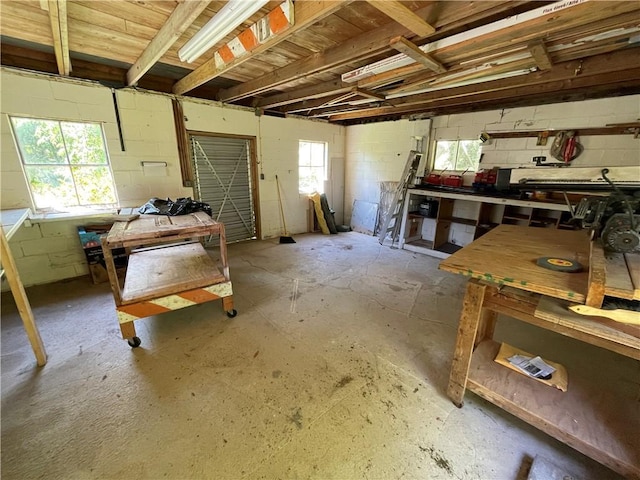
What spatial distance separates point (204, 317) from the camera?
99.7 inches

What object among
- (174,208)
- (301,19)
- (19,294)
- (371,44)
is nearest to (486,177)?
(371,44)

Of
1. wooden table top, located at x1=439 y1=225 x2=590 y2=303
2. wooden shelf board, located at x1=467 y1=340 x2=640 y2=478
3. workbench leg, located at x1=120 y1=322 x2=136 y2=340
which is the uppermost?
wooden table top, located at x1=439 y1=225 x2=590 y2=303

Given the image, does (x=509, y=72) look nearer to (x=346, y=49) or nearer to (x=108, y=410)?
(x=346, y=49)

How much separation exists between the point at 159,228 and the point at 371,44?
2249 millimetres

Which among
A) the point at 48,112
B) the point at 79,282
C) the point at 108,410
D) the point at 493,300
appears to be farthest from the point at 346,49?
the point at 79,282

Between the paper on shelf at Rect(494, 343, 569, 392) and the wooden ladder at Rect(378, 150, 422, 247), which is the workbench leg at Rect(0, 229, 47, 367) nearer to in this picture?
the paper on shelf at Rect(494, 343, 569, 392)

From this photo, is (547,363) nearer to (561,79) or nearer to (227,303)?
(227,303)

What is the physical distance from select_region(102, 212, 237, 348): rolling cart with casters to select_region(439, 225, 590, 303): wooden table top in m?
1.92

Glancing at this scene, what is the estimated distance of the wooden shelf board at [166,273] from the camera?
7.08ft

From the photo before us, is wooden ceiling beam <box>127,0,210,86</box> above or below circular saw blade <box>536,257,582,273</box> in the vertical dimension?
above

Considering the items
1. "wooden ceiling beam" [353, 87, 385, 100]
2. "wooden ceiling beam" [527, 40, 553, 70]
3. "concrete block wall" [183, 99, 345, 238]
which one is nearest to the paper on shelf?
"wooden ceiling beam" [527, 40, 553, 70]

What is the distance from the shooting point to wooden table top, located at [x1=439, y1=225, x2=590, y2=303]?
1072 mm

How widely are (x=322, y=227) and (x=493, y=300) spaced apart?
14.5 feet

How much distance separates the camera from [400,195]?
15.1 ft
